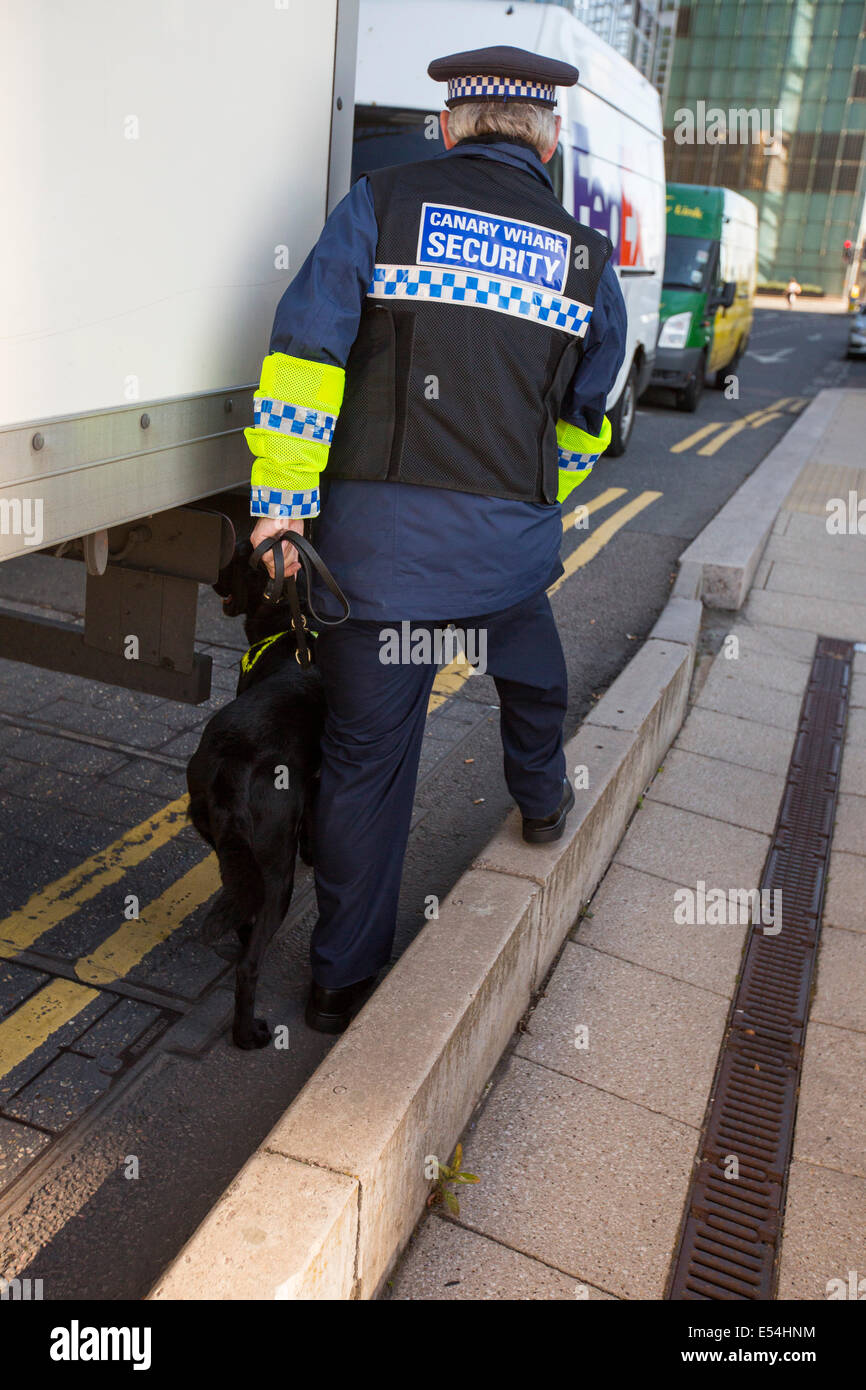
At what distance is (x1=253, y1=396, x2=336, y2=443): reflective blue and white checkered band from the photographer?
2.36 meters

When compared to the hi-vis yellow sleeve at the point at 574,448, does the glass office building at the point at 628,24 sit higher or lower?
higher

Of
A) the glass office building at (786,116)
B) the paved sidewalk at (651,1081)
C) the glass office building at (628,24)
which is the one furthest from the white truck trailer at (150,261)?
the glass office building at (786,116)

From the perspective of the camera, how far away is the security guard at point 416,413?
242 cm

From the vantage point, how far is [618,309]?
2.86 m

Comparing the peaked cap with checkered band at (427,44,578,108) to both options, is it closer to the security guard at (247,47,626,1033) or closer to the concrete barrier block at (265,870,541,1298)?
the security guard at (247,47,626,1033)

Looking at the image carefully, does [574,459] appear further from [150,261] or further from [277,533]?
[150,261]

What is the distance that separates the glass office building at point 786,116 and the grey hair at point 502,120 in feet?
228

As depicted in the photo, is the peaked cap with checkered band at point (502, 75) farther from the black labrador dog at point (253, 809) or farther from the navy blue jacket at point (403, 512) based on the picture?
the black labrador dog at point (253, 809)

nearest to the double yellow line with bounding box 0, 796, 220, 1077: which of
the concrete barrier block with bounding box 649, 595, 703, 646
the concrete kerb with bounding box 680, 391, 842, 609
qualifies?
the concrete barrier block with bounding box 649, 595, 703, 646

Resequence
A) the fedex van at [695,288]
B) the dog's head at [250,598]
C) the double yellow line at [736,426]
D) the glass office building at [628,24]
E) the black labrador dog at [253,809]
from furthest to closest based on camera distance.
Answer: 1. the fedex van at [695,288]
2. the double yellow line at [736,426]
3. the glass office building at [628,24]
4. the dog's head at [250,598]
5. the black labrador dog at [253,809]

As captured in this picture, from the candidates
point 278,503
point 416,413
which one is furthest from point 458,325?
point 278,503

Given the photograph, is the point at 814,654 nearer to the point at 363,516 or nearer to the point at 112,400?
the point at 363,516

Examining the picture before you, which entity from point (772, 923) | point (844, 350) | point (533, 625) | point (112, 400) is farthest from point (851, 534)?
point (844, 350)

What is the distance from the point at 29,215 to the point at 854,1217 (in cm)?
250
